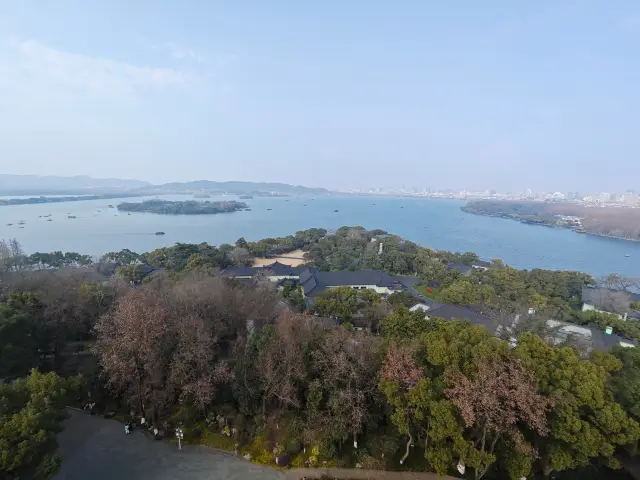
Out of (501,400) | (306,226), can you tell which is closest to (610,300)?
(501,400)

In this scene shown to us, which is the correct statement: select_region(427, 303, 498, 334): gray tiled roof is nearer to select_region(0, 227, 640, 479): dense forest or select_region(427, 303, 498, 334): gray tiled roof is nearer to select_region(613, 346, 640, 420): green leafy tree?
select_region(0, 227, 640, 479): dense forest

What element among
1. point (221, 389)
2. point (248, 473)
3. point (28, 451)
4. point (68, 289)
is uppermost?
point (68, 289)

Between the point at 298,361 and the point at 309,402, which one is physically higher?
the point at 298,361

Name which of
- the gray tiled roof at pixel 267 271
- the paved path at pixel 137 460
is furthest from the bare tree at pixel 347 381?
the gray tiled roof at pixel 267 271

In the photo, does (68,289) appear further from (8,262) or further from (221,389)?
(8,262)

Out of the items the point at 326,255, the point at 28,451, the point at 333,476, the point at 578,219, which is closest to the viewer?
the point at 28,451

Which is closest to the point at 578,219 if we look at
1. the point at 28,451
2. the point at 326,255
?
the point at 326,255

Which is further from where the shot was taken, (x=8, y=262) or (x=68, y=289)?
(x=8, y=262)

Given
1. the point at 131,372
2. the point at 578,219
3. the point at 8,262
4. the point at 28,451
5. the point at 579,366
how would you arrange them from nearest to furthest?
the point at 28,451, the point at 579,366, the point at 131,372, the point at 8,262, the point at 578,219
